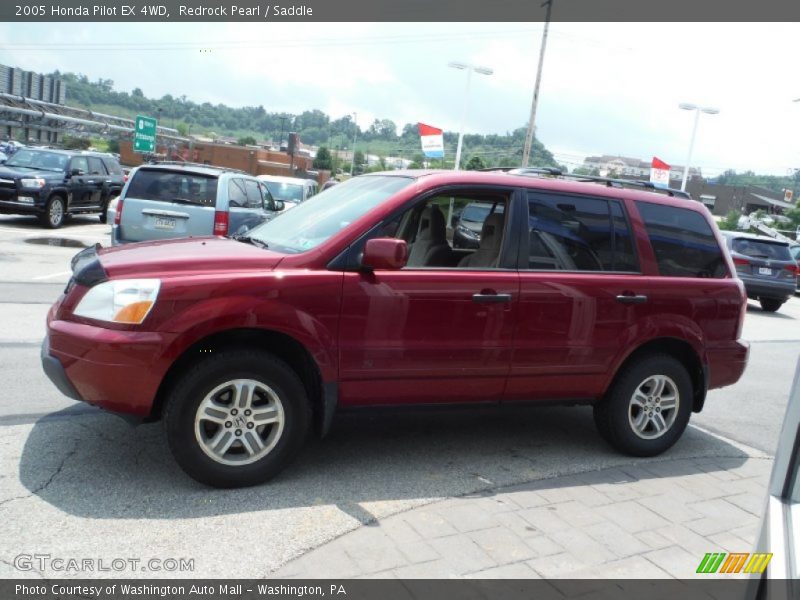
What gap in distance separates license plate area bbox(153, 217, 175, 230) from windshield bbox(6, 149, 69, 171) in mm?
9722

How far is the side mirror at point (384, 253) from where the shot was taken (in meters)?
4.16

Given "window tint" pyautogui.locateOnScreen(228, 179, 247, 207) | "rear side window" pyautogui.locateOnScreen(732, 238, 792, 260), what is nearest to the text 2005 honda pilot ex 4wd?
"window tint" pyautogui.locateOnScreen(228, 179, 247, 207)

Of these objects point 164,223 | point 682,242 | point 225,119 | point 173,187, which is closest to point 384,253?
point 682,242

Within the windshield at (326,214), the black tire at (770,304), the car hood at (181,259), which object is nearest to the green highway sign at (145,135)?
the black tire at (770,304)

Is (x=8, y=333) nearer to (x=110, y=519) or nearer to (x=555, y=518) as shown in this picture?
(x=110, y=519)

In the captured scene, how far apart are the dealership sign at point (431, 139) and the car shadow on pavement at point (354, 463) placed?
22315 mm

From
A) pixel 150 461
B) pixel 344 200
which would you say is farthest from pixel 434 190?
pixel 150 461

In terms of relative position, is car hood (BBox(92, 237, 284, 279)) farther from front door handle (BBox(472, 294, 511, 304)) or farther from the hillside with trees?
the hillside with trees

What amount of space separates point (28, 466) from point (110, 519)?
862mm

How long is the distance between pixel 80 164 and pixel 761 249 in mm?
17633

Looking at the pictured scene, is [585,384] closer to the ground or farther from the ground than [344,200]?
closer to the ground

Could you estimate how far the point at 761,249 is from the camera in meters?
17.6
